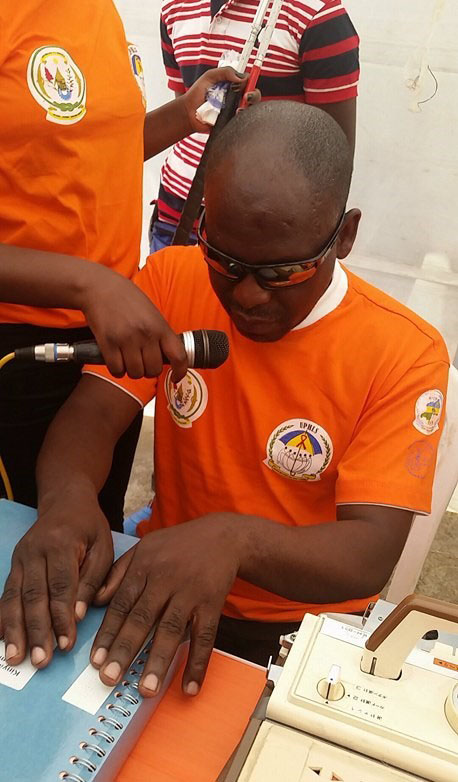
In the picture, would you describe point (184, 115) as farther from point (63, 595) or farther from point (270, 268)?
point (63, 595)

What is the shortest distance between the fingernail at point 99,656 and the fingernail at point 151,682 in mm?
60

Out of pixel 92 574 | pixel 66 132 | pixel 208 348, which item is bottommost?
pixel 92 574

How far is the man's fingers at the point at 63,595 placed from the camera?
81cm

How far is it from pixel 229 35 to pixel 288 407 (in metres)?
1.52

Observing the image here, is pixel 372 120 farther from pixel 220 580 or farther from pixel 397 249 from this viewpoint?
pixel 220 580

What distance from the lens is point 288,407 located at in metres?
1.21

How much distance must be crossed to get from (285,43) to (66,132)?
1150mm

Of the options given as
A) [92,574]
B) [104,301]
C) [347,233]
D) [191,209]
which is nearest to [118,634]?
[92,574]

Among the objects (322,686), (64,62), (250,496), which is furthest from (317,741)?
A: (64,62)

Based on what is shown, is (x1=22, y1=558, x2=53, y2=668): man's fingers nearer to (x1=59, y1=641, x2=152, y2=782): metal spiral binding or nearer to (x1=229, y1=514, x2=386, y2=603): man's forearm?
(x1=59, y1=641, x2=152, y2=782): metal spiral binding

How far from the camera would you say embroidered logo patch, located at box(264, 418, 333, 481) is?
1190 millimetres

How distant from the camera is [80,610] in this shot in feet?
2.79

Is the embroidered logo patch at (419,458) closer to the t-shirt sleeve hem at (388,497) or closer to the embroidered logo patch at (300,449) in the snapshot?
the t-shirt sleeve hem at (388,497)

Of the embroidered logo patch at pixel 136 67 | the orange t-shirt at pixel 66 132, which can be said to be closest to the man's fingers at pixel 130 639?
the orange t-shirt at pixel 66 132
